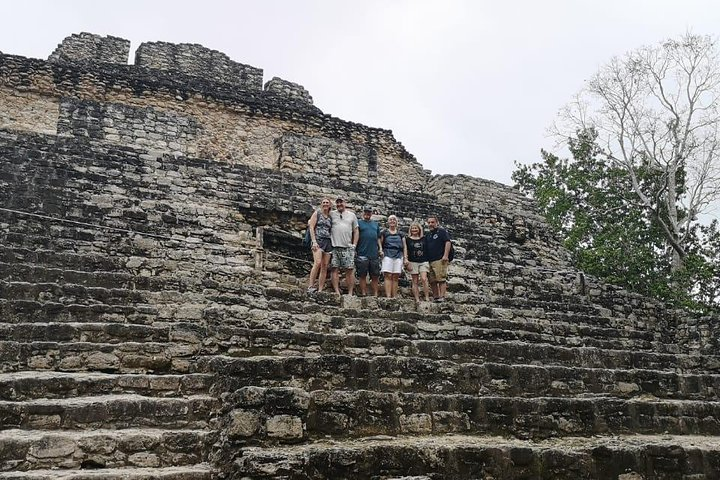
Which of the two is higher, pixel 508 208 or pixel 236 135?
pixel 236 135

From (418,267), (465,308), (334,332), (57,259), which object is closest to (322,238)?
(418,267)

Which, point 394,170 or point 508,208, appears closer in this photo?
point 508,208

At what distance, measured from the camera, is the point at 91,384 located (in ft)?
15.1

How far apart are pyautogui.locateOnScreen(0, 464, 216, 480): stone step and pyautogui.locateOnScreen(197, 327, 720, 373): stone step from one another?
60.2 inches

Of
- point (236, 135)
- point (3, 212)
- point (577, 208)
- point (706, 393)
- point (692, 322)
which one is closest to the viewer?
point (706, 393)

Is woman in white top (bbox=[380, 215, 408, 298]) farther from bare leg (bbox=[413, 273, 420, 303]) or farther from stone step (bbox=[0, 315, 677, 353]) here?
stone step (bbox=[0, 315, 677, 353])

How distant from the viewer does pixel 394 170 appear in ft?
53.3

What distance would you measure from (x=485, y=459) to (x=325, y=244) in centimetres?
399

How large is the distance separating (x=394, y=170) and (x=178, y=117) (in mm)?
5023

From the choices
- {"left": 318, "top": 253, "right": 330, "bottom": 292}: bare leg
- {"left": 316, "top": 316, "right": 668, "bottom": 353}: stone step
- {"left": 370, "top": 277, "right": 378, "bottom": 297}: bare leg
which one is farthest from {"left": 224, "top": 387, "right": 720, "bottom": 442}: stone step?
{"left": 370, "top": 277, "right": 378, "bottom": 297}: bare leg

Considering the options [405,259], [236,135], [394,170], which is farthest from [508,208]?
[236,135]

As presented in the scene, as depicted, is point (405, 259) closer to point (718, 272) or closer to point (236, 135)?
point (236, 135)

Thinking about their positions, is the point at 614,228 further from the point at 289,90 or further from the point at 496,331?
the point at 496,331

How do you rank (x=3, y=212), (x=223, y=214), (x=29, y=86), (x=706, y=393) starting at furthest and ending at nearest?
(x=29, y=86), (x=223, y=214), (x=3, y=212), (x=706, y=393)
